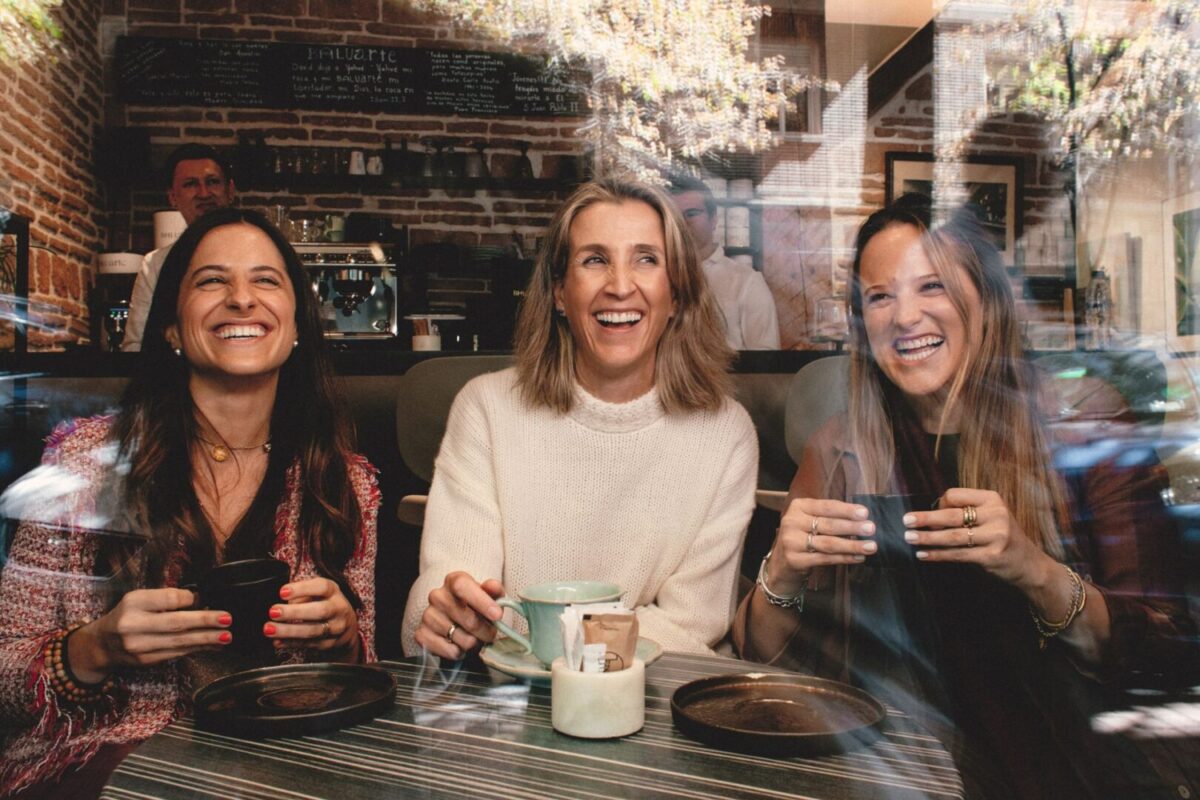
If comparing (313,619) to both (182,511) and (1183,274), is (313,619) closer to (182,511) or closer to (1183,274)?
(182,511)

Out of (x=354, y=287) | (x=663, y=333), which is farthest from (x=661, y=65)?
(x=663, y=333)

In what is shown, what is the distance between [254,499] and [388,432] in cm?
65

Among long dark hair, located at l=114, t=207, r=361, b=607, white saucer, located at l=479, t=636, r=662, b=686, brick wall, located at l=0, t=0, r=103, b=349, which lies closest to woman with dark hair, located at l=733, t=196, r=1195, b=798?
white saucer, located at l=479, t=636, r=662, b=686

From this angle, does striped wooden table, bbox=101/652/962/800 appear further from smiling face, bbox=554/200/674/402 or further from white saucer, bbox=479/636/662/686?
smiling face, bbox=554/200/674/402

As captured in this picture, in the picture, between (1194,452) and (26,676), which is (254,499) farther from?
(1194,452)

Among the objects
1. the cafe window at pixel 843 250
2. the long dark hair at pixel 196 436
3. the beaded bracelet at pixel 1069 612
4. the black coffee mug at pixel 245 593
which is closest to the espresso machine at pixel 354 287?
the cafe window at pixel 843 250

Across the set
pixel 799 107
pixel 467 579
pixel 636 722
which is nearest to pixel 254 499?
pixel 467 579

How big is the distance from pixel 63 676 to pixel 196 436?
1.25ft

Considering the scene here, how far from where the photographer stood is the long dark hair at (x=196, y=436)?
4.22 ft

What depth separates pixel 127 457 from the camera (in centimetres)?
133

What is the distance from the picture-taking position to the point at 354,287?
12.1ft

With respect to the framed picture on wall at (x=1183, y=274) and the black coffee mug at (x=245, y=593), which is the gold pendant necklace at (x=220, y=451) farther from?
the framed picture on wall at (x=1183, y=274)

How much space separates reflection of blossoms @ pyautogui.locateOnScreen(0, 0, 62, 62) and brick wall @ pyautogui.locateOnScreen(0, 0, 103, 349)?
0.05 metres

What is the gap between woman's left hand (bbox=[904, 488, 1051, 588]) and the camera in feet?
3.03
